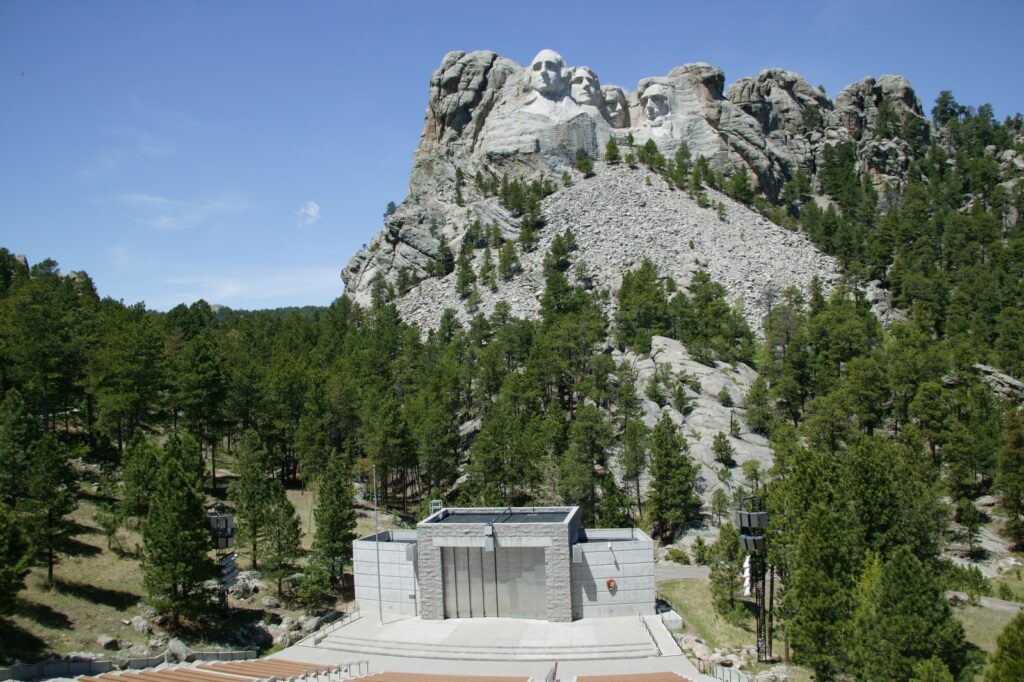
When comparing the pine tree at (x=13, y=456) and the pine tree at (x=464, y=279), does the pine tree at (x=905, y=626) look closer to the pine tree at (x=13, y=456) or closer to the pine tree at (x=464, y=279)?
the pine tree at (x=13, y=456)

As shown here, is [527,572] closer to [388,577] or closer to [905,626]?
[388,577]

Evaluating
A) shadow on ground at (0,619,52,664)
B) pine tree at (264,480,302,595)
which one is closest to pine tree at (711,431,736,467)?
pine tree at (264,480,302,595)

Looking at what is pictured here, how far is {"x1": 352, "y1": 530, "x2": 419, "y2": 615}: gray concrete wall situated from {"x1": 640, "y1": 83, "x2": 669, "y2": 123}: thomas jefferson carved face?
109 metres

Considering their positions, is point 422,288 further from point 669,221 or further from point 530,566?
point 530,566

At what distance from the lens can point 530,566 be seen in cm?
2986

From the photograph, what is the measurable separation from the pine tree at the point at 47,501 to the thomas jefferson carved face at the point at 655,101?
11165 cm

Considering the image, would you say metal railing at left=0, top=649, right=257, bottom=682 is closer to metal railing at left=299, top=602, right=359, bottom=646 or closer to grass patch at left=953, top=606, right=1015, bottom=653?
metal railing at left=299, top=602, right=359, bottom=646

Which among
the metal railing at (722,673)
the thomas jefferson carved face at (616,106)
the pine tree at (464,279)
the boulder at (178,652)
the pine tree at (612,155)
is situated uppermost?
the thomas jefferson carved face at (616,106)

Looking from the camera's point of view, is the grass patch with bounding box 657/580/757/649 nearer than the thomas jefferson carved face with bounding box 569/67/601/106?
Yes

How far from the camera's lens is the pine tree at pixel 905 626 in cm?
2253

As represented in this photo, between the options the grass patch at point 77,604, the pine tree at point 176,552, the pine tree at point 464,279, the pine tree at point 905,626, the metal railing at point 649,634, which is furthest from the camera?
the pine tree at point 464,279

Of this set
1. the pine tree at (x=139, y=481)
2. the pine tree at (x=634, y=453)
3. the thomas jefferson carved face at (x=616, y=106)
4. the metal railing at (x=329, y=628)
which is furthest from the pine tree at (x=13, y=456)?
the thomas jefferson carved face at (x=616, y=106)

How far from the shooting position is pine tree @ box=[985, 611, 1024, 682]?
18016 millimetres

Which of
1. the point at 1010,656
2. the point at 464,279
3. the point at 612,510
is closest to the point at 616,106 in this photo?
the point at 464,279
